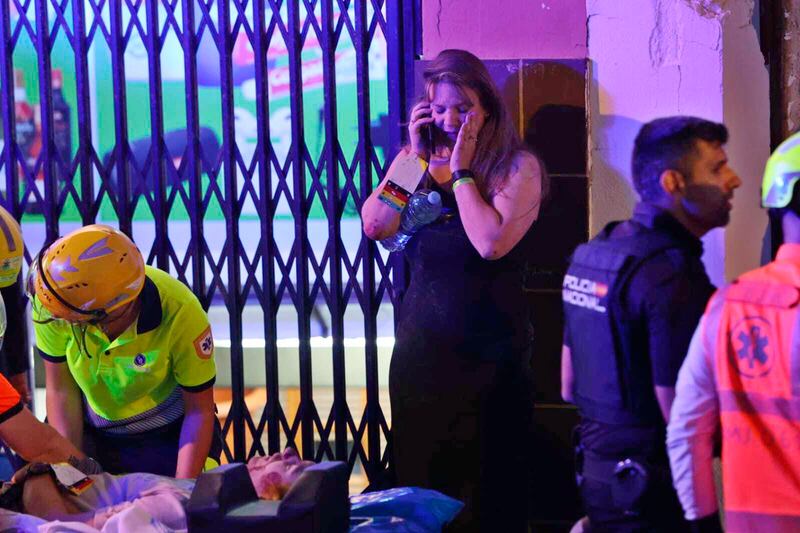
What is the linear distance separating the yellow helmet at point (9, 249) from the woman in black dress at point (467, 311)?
1.31 m

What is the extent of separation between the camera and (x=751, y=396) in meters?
2.15

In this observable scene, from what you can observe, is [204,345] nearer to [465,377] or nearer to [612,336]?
[465,377]

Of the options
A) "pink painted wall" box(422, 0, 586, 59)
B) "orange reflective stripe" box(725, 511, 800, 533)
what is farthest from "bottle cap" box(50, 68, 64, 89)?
"orange reflective stripe" box(725, 511, 800, 533)

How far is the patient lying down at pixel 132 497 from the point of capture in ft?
9.00

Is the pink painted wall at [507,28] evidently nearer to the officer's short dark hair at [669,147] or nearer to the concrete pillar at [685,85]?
the concrete pillar at [685,85]

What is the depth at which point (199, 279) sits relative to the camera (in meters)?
4.10

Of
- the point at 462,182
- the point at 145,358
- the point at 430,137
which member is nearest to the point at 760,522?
the point at 462,182

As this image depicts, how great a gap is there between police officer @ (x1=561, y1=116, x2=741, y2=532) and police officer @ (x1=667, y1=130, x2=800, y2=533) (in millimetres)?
96

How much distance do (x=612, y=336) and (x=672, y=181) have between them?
39 centimetres

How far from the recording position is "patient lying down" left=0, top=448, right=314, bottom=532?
2.74m

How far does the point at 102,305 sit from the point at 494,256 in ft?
4.06

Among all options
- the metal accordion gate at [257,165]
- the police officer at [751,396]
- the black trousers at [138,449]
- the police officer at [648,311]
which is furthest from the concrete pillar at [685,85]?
the black trousers at [138,449]

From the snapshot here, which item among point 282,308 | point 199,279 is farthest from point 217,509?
point 282,308

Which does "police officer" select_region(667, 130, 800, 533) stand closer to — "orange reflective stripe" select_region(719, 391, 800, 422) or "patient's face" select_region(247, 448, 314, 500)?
"orange reflective stripe" select_region(719, 391, 800, 422)
